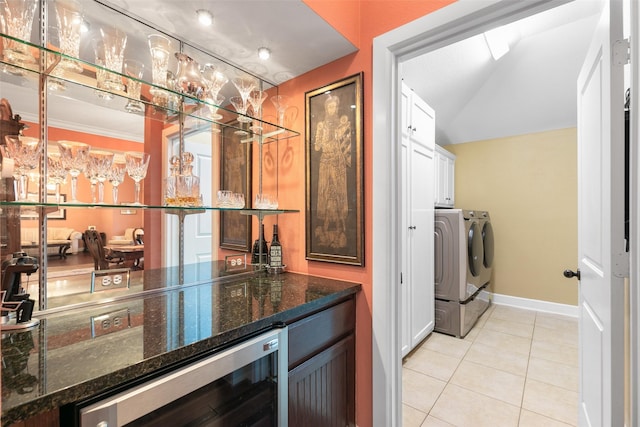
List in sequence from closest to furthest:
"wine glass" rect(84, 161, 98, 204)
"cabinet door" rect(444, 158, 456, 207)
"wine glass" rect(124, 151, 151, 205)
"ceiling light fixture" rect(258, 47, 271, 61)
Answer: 1. "wine glass" rect(84, 161, 98, 204)
2. "wine glass" rect(124, 151, 151, 205)
3. "ceiling light fixture" rect(258, 47, 271, 61)
4. "cabinet door" rect(444, 158, 456, 207)

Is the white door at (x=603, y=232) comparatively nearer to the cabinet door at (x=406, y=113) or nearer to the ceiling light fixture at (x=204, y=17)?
the cabinet door at (x=406, y=113)

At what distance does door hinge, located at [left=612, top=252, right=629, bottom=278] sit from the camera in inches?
38.6

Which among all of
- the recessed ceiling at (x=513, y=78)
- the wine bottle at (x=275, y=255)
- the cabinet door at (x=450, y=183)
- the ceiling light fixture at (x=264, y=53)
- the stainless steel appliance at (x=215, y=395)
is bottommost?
the stainless steel appliance at (x=215, y=395)

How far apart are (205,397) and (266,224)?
46.1 inches

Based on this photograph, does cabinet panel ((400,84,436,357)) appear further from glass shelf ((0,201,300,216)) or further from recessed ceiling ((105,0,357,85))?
glass shelf ((0,201,300,216))

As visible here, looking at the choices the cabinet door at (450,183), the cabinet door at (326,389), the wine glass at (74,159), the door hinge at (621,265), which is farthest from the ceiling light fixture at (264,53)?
the cabinet door at (450,183)

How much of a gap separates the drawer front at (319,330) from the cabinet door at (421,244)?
106cm

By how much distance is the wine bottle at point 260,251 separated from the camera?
6.18 ft

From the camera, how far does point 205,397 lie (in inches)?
36.2

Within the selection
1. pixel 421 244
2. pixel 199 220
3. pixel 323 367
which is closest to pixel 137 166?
pixel 199 220

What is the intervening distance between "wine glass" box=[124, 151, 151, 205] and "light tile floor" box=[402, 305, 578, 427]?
2018mm

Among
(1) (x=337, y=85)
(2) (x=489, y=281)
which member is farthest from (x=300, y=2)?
(2) (x=489, y=281)

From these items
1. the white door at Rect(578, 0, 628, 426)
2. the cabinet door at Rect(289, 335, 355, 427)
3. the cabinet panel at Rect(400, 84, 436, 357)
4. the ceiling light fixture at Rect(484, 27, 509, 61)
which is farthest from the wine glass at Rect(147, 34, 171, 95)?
the ceiling light fixture at Rect(484, 27, 509, 61)

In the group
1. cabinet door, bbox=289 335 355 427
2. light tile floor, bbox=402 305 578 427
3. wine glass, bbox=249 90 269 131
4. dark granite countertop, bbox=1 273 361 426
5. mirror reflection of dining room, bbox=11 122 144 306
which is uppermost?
wine glass, bbox=249 90 269 131
